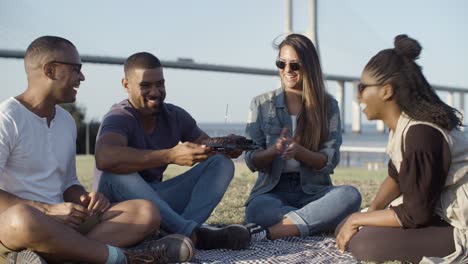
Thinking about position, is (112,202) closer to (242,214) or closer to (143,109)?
(143,109)

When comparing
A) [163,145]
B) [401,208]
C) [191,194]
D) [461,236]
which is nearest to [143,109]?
[163,145]

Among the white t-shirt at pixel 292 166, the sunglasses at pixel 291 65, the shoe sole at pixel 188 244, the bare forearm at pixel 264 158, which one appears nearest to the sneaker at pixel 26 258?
the shoe sole at pixel 188 244

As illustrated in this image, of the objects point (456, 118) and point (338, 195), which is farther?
point (338, 195)

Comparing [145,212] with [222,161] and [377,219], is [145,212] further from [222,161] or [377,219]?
[377,219]

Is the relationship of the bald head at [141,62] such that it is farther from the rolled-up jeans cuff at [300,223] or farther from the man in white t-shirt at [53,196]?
the rolled-up jeans cuff at [300,223]

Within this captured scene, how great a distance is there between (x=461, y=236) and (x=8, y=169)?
1.55 meters

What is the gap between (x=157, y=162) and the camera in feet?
8.87

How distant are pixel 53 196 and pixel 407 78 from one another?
1298mm

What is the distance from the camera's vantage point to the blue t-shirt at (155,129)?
2814 millimetres

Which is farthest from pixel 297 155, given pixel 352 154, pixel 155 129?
pixel 352 154

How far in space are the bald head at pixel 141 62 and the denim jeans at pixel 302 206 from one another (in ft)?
2.61

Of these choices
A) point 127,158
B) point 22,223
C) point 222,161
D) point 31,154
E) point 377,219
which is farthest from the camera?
point 222,161

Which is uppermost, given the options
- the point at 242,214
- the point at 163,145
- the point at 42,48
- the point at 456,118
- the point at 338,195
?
the point at 42,48

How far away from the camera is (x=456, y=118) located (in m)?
2.37
